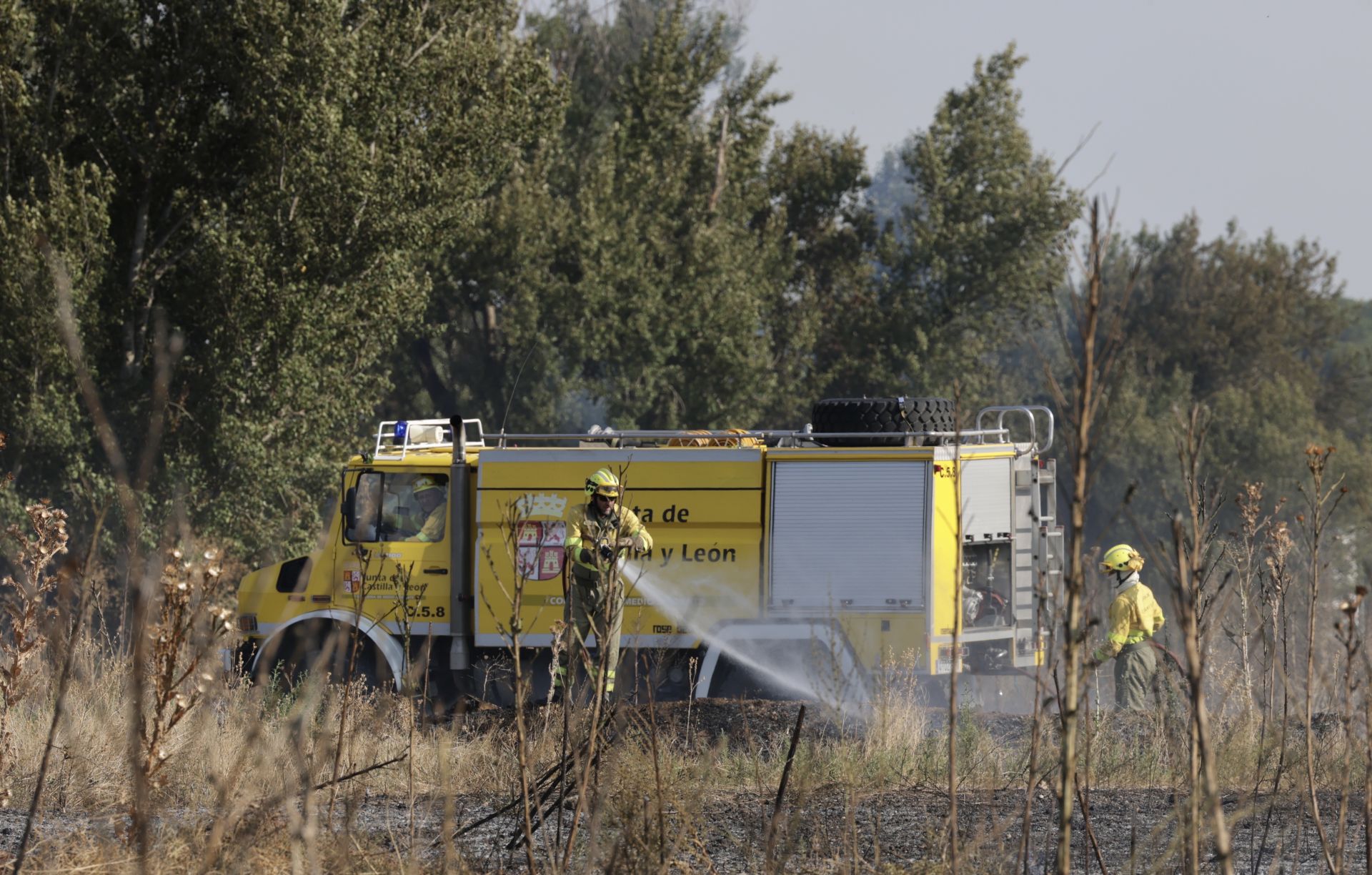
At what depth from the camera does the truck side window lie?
40.3ft

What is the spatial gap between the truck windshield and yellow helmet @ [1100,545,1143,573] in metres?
5.17

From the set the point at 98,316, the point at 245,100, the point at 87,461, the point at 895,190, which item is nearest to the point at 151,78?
the point at 245,100

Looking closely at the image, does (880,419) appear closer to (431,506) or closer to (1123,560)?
(1123,560)

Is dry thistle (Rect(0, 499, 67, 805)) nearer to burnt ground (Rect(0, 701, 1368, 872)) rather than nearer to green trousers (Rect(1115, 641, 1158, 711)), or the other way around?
burnt ground (Rect(0, 701, 1368, 872))

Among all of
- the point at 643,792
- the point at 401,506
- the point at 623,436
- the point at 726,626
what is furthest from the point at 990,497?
the point at 643,792

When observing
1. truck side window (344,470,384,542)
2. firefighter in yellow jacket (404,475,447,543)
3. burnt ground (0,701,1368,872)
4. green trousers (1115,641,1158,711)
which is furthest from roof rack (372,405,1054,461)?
burnt ground (0,701,1368,872)

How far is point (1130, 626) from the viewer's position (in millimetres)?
11148

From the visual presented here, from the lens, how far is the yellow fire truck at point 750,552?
38.7 ft

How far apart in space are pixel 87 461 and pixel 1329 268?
34364mm

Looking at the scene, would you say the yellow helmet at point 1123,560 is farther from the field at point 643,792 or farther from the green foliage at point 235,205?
the green foliage at point 235,205

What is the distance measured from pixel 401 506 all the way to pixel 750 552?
2907 millimetres

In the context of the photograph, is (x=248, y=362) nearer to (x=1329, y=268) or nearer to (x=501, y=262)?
(x=501, y=262)

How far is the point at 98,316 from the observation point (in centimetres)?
1769

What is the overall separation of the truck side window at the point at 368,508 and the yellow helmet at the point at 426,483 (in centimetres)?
29
